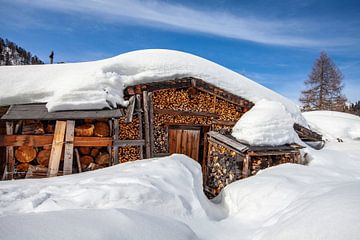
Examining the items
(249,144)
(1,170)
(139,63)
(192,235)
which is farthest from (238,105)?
(1,170)

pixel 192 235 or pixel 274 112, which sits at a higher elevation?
pixel 274 112

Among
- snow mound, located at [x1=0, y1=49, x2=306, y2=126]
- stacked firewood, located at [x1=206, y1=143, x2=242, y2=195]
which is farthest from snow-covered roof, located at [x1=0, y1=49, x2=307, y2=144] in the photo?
stacked firewood, located at [x1=206, y1=143, x2=242, y2=195]

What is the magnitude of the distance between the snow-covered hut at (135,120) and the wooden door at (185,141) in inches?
1.5

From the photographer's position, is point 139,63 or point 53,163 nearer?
point 53,163

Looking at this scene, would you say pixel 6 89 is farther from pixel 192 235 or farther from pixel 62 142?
pixel 192 235

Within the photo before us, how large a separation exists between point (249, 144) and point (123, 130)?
3991 mm

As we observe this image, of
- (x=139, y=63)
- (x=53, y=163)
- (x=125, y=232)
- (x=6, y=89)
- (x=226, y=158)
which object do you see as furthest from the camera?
(x=139, y=63)

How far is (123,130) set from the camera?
7.88 m

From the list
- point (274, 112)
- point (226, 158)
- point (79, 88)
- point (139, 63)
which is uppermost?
point (139, 63)

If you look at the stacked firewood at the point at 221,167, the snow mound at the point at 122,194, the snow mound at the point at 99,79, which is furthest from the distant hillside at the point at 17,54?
the snow mound at the point at 122,194

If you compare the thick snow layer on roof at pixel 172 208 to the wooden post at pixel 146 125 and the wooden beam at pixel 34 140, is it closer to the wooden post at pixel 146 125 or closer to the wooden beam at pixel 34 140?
the wooden post at pixel 146 125

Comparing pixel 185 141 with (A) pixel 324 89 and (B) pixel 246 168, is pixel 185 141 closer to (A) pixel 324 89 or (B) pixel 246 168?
(B) pixel 246 168

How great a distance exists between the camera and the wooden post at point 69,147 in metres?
6.81

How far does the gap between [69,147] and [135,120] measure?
7.27 feet
